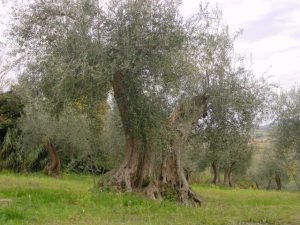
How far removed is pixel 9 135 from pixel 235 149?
67.0 ft

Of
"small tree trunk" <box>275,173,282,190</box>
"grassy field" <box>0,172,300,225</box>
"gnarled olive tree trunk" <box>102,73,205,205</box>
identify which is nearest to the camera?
"grassy field" <box>0,172,300,225</box>

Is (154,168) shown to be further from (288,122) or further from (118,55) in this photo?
(288,122)

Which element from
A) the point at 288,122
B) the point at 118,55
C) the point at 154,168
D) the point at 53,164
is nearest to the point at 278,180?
the point at 288,122

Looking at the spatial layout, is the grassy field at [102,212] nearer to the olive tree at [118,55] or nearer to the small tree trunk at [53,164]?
the olive tree at [118,55]

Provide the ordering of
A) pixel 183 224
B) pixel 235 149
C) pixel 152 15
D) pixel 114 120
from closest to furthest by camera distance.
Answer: pixel 183 224 → pixel 152 15 → pixel 235 149 → pixel 114 120

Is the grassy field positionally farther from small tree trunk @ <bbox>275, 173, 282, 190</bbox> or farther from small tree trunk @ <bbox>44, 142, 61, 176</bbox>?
small tree trunk @ <bbox>275, 173, 282, 190</bbox>

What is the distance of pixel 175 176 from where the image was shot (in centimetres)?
1820

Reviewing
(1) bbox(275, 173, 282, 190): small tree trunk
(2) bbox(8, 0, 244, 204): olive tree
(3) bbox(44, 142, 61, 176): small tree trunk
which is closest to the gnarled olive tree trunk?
(2) bbox(8, 0, 244, 204): olive tree

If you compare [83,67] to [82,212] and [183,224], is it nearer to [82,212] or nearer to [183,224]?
[82,212]

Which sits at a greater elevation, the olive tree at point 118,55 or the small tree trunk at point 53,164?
the olive tree at point 118,55

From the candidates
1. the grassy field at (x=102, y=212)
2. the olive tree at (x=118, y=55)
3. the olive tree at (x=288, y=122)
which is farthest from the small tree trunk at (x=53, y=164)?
the olive tree at (x=118, y=55)

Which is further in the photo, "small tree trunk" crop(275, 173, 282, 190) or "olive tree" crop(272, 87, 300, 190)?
"small tree trunk" crop(275, 173, 282, 190)

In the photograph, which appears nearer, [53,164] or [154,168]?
[154,168]

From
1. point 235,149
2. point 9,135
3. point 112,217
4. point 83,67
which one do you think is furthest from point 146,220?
point 9,135
